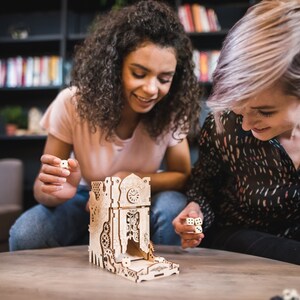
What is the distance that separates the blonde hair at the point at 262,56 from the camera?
1.03m

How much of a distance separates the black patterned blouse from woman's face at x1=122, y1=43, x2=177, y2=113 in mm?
193

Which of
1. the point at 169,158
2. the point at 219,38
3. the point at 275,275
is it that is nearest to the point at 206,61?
the point at 219,38

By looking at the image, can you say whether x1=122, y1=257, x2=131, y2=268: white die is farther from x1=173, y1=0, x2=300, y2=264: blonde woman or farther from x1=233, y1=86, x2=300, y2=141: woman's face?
x1=233, y1=86, x2=300, y2=141: woman's face

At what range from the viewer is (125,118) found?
170 cm

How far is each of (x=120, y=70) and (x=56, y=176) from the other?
536mm

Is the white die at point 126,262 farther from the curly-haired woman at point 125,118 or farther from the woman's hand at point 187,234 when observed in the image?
the curly-haired woman at point 125,118

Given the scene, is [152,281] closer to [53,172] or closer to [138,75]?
[53,172]

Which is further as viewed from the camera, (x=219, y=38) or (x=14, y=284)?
(x=219, y=38)

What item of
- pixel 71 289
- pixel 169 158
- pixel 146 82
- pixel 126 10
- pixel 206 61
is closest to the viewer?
pixel 71 289

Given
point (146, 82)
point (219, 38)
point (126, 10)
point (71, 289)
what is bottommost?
point (71, 289)

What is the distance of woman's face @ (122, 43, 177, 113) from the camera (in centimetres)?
150

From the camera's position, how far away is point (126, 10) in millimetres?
1647

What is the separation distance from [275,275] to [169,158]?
87cm

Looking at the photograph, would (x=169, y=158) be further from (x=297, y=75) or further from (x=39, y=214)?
(x=297, y=75)
